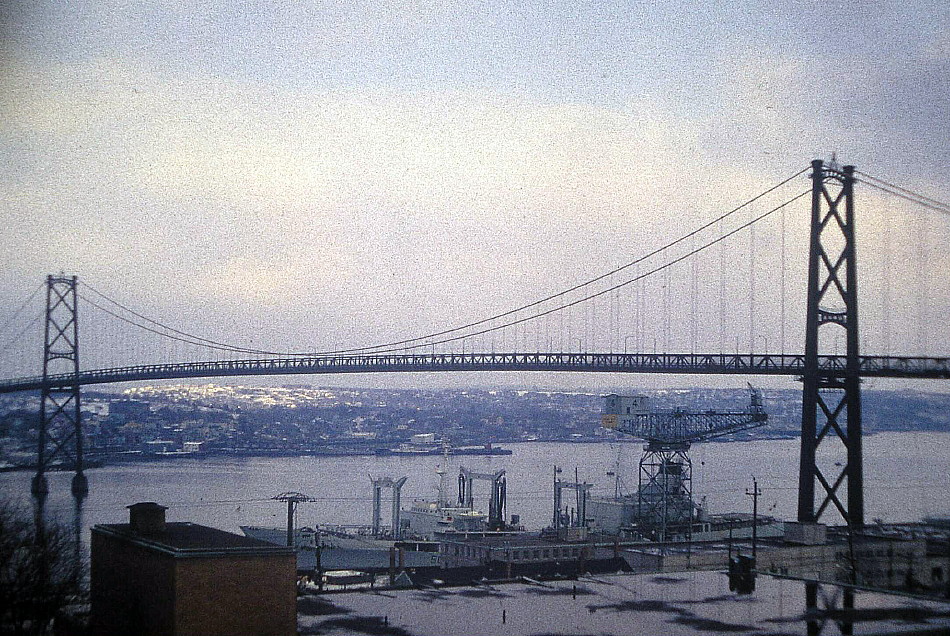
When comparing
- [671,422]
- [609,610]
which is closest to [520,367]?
[671,422]

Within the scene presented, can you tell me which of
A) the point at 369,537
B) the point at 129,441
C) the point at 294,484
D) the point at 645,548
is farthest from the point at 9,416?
the point at 645,548

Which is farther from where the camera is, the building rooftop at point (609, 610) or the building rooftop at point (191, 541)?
the building rooftop at point (609, 610)

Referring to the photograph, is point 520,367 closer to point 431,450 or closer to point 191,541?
point 191,541

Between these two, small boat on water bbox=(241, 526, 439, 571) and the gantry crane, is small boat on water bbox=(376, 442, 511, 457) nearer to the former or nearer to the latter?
the gantry crane

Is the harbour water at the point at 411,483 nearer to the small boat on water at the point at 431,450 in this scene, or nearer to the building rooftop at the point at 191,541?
the small boat on water at the point at 431,450

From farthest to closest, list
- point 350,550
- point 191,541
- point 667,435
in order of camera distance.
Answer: point 667,435, point 350,550, point 191,541

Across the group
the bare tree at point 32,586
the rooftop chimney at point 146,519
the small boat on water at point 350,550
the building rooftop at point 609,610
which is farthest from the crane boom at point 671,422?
the rooftop chimney at point 146,519
